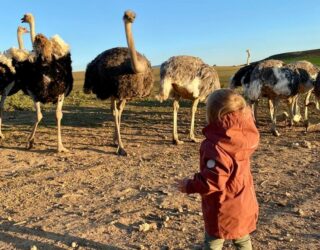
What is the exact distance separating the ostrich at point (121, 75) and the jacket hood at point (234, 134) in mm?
4822

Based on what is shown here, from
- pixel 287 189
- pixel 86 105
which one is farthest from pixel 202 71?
pixel 86 105

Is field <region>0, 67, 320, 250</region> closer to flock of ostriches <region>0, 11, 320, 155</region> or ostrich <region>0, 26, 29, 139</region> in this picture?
flock of ostriches <region>0, 11, 320, 155</region>

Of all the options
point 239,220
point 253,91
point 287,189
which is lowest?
point 287,189

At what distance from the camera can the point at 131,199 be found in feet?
18.7

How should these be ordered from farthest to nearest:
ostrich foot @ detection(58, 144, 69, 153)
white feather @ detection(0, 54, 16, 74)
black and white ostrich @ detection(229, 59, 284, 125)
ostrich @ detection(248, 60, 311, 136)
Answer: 1. black and white ostrich @ detection(229, 59, 284, 125)
2. ostrich @ detection(248, 60, 311, 136)
3. white feather @ detection(0, 54, 16, 74)
4. ostrich foot @ detection(58, 144, 69, 153)

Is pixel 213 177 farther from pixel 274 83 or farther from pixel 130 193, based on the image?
pixel 274 83

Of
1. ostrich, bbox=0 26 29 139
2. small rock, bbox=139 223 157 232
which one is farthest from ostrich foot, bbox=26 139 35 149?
small rock, bbox=139 223 157 232

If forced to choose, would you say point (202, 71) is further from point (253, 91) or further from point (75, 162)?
point (75, 162)

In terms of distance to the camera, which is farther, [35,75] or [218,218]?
[35,75]

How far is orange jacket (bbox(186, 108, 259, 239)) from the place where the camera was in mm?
3207

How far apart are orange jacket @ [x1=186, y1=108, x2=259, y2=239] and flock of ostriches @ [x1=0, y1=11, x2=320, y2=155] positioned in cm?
484

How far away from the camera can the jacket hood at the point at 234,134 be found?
3240 mm

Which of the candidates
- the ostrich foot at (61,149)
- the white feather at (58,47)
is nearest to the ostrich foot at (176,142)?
the ostrich foot at (61,149)

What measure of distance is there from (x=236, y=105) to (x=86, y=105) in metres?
13.0
